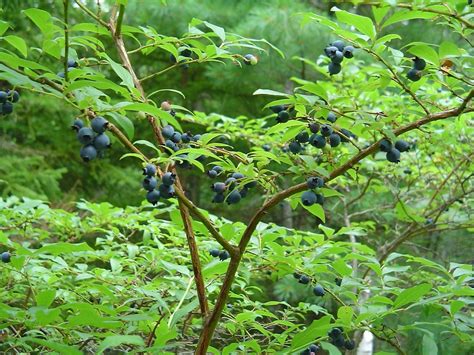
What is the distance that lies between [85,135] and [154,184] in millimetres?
234

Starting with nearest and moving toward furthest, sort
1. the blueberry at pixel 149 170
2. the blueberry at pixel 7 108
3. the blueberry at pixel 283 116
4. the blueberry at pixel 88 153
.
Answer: the blueberry at pixel 88 153
the blueberry at pixel 149 170
the blueberry at pixel 7 108
the blueberry at pixel 283 116

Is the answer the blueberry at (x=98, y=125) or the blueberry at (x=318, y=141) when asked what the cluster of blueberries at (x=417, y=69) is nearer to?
the blueberry at (x=318, y=141)

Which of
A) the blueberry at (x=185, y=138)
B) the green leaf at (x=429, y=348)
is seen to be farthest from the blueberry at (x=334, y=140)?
the green leaf at (x=429, y=348)

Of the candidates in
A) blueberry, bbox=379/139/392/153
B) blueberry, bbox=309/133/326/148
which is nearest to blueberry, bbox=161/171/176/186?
blueberry, bbox=309/133/326/148

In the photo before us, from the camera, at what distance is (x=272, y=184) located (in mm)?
1688

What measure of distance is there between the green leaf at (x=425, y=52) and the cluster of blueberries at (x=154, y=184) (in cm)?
65

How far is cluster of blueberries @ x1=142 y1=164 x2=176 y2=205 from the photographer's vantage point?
143 cm

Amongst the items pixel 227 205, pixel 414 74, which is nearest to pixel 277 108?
pixel 414 74

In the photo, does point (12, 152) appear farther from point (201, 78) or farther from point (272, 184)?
point (272, 184)

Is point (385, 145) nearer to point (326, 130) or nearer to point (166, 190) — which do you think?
point (326, 130)

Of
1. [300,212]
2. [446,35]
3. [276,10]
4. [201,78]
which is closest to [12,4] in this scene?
[276,10]

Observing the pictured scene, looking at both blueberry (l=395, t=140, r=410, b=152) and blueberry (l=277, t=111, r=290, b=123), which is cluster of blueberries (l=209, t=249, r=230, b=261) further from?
blueberry (l=395, t=140, r=410, b=152)

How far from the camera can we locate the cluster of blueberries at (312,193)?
1516 mm

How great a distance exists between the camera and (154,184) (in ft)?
4.77
